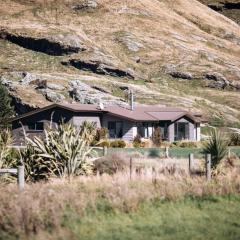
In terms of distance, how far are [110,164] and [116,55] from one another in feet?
245

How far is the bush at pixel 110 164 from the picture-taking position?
22.8 meters

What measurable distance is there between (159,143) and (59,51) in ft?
152

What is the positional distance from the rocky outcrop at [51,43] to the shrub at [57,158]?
72812 millimetres

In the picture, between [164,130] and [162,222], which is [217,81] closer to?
[164,130]

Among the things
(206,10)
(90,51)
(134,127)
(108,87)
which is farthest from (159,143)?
(206,10)

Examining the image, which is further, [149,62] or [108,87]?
[149,62]

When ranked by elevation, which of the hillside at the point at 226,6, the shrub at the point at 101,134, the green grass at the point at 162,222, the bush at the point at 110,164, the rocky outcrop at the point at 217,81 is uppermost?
the hillside at the point at 226,6

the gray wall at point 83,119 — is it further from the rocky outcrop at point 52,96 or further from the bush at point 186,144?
the rocky outcrop at point 52,96

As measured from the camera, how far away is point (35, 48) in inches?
3780

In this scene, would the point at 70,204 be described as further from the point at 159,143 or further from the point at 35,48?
the point at 35,48

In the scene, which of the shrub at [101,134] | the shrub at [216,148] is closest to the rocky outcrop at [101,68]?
the shrub at [101,134]

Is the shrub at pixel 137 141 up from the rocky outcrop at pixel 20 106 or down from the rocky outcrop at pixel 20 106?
down

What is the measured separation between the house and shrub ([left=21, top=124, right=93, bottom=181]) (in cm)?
2966

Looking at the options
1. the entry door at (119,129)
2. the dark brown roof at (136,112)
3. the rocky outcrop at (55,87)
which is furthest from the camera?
the rocky outcrop at (55,87)
